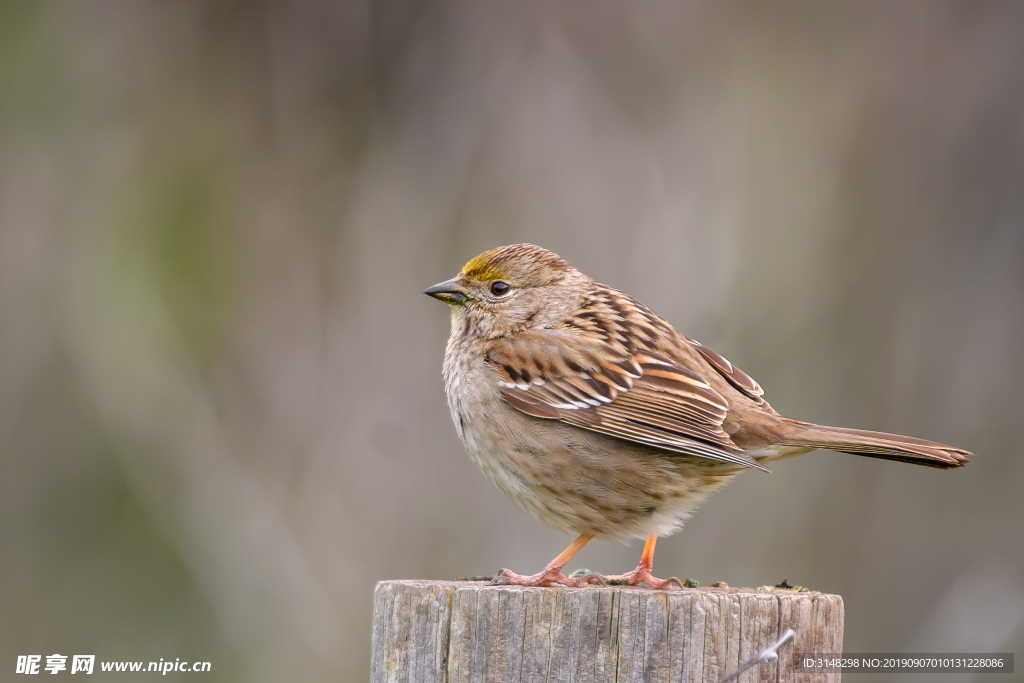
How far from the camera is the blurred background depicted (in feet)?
22.9

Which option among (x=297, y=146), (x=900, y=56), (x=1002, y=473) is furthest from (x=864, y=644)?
(x=297, y=146)

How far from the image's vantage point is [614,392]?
3965 millimetres

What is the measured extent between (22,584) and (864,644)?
19.6ft

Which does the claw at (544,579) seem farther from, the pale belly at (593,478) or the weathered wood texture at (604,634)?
the weathered wood texture at (604,634)

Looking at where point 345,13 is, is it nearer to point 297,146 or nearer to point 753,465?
point 297,146

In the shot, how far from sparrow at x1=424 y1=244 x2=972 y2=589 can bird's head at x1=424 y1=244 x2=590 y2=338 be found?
16 mm

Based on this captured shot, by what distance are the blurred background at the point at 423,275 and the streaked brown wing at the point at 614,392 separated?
8.17 feet

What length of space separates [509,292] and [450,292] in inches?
10.0

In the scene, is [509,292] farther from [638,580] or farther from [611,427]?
[638,580]

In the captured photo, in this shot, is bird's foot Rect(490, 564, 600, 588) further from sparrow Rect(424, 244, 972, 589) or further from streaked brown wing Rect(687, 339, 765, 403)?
streaked brown wing Rect(687, 339, 765, 403)

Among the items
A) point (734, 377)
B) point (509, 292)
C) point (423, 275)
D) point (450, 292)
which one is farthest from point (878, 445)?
point (423, 275)

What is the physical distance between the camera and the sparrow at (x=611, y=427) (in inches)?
146

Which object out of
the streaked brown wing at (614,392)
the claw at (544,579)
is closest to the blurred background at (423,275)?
the streaked brown wing at (614,392)

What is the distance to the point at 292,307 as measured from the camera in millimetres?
7883
